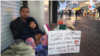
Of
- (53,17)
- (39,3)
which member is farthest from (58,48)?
(53,17)

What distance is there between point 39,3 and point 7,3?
919 millimetres

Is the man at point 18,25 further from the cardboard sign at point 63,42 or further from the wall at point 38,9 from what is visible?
the cardboard sign at point 63,42

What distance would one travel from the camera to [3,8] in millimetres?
2035

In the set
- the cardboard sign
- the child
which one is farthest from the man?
the cardboard sign

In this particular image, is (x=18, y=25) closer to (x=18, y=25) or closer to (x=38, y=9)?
(x=18, y=25)

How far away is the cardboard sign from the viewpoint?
1.92 meters

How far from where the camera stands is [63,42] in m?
1.99

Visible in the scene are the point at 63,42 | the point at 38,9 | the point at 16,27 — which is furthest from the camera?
the point at 38,9

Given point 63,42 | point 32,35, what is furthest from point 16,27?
point 63,42

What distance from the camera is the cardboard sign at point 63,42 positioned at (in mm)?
1919

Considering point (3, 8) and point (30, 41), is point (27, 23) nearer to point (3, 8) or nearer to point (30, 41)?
point (30, 41)

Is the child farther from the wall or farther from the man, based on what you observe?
the wall

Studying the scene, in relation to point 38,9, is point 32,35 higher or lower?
lower

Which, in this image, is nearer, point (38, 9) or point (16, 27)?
point (16, 27)
